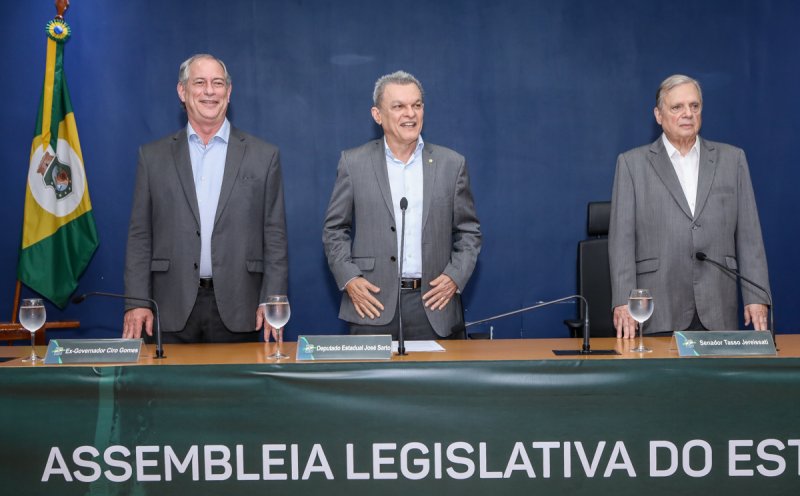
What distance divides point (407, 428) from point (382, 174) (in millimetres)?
1244

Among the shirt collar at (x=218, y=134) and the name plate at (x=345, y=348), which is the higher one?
the shirt collar at (x=218, y=134)

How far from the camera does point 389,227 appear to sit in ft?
9.93

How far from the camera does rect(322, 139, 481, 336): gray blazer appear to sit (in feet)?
9.73

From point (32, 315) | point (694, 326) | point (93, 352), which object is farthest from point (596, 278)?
point (32, 315)

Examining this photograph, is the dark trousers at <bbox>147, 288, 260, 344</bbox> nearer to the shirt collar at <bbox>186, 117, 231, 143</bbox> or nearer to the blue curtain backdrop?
the shirt collar at <bbox>186, 117, 231, 143</bbox>

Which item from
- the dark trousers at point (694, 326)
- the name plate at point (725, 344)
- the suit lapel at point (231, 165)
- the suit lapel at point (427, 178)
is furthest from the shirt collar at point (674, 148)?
the suit lapel at point (231, 165)

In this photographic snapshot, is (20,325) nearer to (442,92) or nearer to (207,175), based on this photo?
(207,175)

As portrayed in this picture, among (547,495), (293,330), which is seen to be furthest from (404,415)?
(293,330)

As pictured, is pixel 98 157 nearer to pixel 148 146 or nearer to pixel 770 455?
pixel 148 146

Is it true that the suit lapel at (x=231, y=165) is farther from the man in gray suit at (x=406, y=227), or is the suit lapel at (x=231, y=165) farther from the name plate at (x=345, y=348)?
the name plate at (x=345, y=348)

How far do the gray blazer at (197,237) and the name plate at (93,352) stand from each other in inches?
27.6

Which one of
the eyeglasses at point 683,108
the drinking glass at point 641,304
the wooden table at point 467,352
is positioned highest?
the eyeglasses at point 683,108

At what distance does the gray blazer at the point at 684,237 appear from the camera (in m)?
2.90

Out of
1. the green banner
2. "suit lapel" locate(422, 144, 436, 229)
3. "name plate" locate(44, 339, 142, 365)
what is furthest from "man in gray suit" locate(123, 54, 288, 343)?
the green banner
